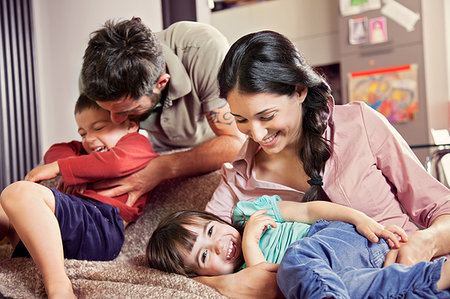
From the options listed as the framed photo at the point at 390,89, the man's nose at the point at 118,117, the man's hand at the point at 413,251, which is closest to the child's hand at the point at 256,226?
the man's hand at the point at 413,251

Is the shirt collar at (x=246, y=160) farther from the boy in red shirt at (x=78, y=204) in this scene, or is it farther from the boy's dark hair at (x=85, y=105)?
the boy's dark hair at (x=85, y=105)

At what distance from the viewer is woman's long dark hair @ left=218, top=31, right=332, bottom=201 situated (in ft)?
3.81

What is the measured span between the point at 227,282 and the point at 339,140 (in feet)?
1.48

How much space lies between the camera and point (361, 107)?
1251 millimetres

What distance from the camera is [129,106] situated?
1.58m

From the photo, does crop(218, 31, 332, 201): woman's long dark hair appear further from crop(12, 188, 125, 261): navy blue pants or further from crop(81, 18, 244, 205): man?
crop(12, 188, 125, 261): navy blue pants

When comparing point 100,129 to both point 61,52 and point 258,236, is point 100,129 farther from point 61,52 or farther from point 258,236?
point 61,52

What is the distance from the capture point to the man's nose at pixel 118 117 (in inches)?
64.4

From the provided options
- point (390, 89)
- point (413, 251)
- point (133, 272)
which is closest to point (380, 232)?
point (413, 251)

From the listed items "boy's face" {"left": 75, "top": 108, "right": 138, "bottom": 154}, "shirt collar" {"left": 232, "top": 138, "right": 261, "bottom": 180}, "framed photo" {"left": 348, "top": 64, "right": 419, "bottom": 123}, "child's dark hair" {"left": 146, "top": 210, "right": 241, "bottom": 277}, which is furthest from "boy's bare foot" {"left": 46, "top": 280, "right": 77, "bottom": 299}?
"framed photo" {"left": 348, "top": 64, "right": 419, "bottom": 123}

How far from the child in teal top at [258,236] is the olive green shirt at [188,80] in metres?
0.58

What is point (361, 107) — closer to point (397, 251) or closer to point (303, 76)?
point (303, 76)

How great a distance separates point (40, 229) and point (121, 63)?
55 cm

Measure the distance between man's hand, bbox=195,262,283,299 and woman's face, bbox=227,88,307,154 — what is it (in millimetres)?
308
